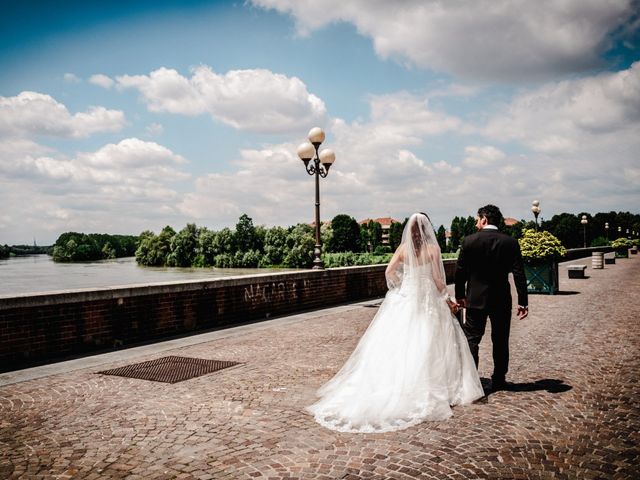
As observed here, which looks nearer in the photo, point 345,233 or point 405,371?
point 405,371

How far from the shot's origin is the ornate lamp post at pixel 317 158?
1384cm

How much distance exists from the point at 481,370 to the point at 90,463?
4858mm

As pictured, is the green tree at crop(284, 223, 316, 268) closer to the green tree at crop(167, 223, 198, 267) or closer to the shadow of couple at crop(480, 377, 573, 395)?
the green tree at crop(167, 223, 198, 267)

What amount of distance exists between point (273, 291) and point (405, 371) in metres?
7.77

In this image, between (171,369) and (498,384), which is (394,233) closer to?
(171,369)

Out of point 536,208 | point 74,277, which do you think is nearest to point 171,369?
point 536,208

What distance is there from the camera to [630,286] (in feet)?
61.2

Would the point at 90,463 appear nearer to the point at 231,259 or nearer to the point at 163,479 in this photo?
the point at 163,479

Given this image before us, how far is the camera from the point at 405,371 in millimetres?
5082

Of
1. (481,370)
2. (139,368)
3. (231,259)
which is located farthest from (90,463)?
(231,259)

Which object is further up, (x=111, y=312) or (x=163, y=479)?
(x=111, y=312)

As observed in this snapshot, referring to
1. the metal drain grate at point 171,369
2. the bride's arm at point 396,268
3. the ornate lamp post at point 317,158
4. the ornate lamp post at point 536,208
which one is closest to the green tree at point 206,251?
the ornate lamp post at point 536,208

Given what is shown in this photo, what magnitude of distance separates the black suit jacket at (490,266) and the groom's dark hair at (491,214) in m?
0.18

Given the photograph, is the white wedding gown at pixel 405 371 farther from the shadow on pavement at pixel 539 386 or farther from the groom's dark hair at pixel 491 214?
the groom's dark hair at pixel 491 214
